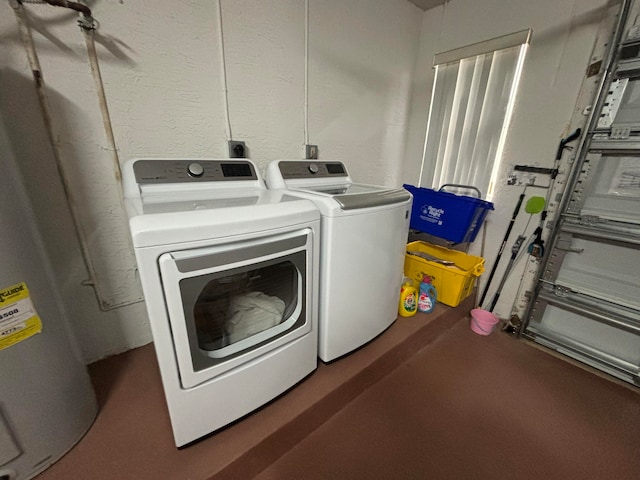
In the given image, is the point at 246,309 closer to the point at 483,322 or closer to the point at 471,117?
the point at 483,322

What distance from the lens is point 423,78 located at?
2.17 meters

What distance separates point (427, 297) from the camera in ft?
5.79

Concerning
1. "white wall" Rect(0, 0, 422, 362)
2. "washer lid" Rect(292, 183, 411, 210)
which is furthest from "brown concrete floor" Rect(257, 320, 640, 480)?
"white wall" Rect(0, 0, 422, 362)

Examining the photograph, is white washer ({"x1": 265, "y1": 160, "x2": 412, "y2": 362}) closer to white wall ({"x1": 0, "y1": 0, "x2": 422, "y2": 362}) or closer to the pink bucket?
white wall ({"x1": 0, "y1": 0, "x2": 422, "y2": 362})

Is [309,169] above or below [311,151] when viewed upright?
below

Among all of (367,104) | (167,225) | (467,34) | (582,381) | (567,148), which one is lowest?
(582,381)

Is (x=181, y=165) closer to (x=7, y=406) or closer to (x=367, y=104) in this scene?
(x=7, y=406)

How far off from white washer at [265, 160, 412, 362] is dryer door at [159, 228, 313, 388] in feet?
0.41

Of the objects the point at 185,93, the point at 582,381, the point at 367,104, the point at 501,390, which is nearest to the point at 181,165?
the point at 185,93

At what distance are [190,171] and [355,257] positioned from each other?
860 mm

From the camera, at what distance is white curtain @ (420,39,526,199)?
69.4 inches

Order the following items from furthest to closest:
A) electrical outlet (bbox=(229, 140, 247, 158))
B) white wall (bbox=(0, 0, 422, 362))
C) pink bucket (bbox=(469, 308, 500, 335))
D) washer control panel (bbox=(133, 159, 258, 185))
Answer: pink bucket (bbox=(469, 308, 500, 335)), electrical outlet (bbox=(229, 140, 247, 158)), washer control panel (bbox=(133, 159, 258, 185)), white wall (bbox=(0, 0, 422, 362))

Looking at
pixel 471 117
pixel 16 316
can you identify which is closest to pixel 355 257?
pixel 16 316

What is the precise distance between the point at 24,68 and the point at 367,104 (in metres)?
1.86
